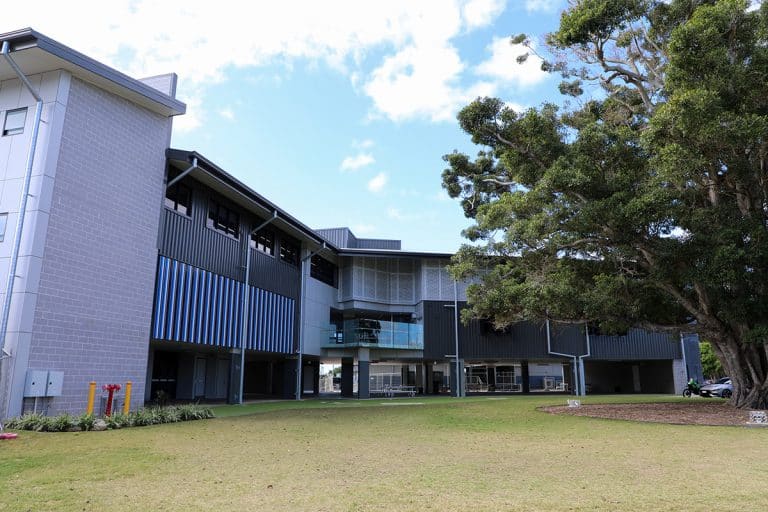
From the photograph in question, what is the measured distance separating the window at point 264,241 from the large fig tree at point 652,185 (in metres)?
9.67

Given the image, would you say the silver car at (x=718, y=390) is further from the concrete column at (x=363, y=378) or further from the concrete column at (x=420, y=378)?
the concrete column at (x=420, y=378)

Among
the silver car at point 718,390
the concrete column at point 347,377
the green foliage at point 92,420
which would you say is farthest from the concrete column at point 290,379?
the silver car at point 718,390

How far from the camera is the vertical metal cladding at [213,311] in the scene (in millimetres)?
18672

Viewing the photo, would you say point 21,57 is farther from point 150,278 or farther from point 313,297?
point 313,297

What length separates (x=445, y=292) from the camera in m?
33.4

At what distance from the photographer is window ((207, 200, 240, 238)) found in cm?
2186

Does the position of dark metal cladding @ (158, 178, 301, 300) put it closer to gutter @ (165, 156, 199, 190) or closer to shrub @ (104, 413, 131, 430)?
gutter @ (165, 156, 199, 190)

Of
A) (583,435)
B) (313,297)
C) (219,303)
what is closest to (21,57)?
(219,303)

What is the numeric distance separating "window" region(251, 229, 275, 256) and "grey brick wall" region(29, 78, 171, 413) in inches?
293

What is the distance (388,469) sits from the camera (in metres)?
7.30

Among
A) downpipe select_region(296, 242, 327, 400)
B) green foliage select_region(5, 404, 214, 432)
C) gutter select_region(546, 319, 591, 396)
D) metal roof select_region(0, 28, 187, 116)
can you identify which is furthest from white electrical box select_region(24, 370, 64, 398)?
gutter select_region(546, 319, 591, 396)

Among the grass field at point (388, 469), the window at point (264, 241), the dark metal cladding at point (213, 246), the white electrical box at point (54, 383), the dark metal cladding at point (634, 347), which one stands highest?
the window at point (264, 241)

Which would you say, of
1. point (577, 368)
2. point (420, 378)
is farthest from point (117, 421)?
point (420, 378)

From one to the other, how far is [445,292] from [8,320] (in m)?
23.9
